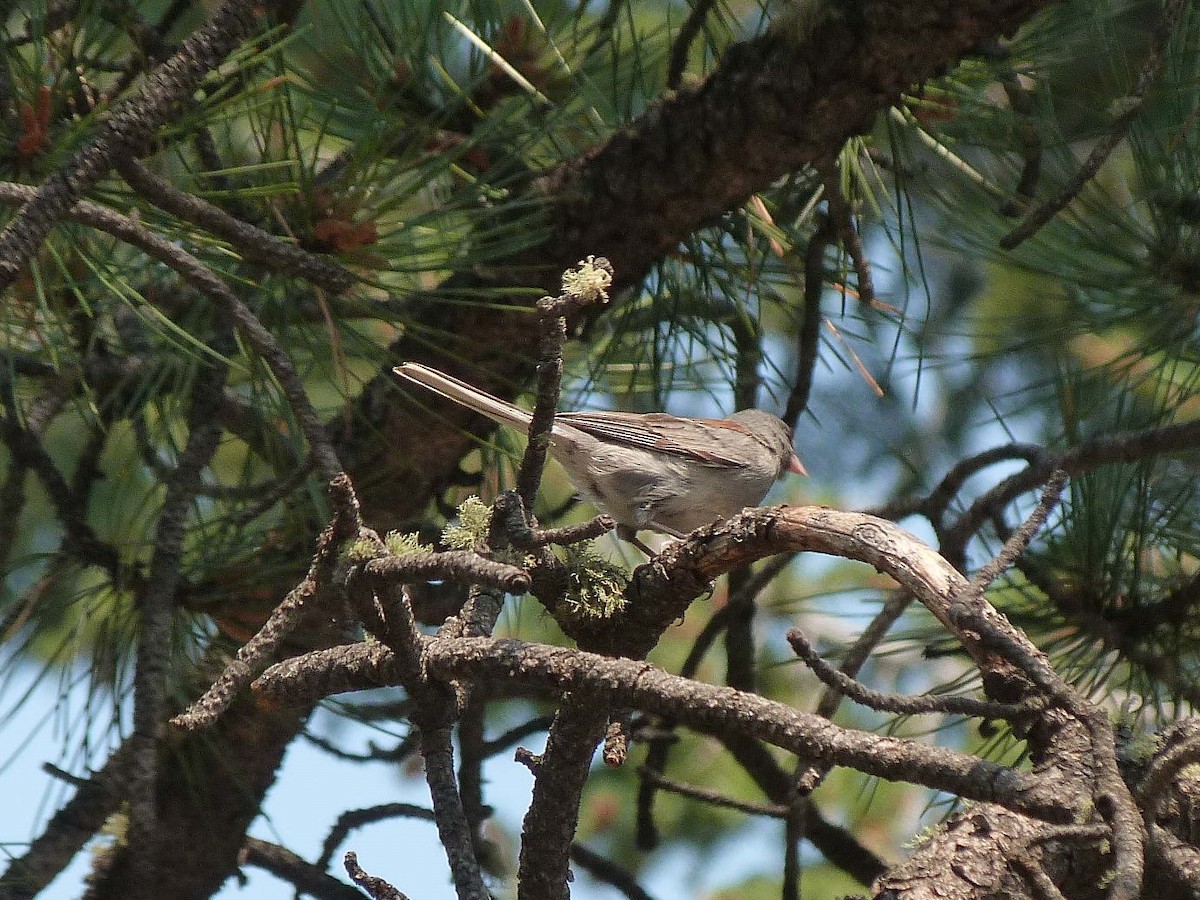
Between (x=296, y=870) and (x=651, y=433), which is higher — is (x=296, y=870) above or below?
below

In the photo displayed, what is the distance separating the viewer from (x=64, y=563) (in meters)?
3.56

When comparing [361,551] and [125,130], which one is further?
[125,130]

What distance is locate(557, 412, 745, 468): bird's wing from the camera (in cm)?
393

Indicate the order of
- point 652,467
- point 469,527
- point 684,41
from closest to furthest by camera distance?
1. point 469,527
2. point 684,41
3. point 652,467

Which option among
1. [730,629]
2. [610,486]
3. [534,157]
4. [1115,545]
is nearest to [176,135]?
[534,157]

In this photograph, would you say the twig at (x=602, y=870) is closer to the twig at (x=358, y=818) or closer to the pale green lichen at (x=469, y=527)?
the twig at (x=358, y=818)

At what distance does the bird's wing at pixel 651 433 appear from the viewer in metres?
3.93

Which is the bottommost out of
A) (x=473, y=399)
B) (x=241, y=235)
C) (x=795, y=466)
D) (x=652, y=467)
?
(x=241, y=235)

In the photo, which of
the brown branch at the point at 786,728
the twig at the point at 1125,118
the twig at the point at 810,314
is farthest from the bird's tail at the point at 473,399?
the brown branch at the point at 786,728

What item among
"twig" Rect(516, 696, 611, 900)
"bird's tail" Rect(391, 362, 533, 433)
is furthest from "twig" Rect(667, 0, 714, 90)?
"twig" Rect(516, 696, 611, 900)

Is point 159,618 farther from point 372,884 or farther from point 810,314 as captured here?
point 810,314

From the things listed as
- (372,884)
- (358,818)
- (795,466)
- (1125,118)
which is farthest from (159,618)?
(795,466)

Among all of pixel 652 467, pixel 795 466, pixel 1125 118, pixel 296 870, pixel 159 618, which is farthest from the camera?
pixel 795 466

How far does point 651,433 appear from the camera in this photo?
12.9 feet
